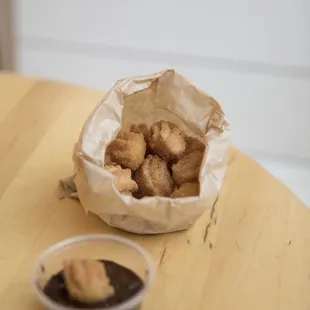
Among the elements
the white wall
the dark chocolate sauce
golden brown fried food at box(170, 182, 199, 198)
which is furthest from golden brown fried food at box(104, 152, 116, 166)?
the white wall

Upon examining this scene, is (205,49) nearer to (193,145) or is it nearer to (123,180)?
(193,145)

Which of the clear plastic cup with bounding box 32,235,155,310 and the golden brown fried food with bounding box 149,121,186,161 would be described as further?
the golden brown fried food with bounding box 149,121,186,161

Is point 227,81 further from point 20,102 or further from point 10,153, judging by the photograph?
point 10,153

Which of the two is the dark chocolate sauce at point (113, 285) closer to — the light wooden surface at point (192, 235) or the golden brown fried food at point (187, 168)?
the light wooden surface at point (192, 235)

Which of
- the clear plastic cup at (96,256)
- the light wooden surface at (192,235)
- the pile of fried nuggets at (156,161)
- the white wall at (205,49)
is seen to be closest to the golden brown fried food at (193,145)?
the pile of fried nuggets at (156,161)

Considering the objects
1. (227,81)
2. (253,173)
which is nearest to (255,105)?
(227,81)

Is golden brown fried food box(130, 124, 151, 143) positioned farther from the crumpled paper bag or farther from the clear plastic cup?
the clear plastic cup

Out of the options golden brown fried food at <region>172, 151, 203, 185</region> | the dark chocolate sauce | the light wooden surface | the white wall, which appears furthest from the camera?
the white wall
